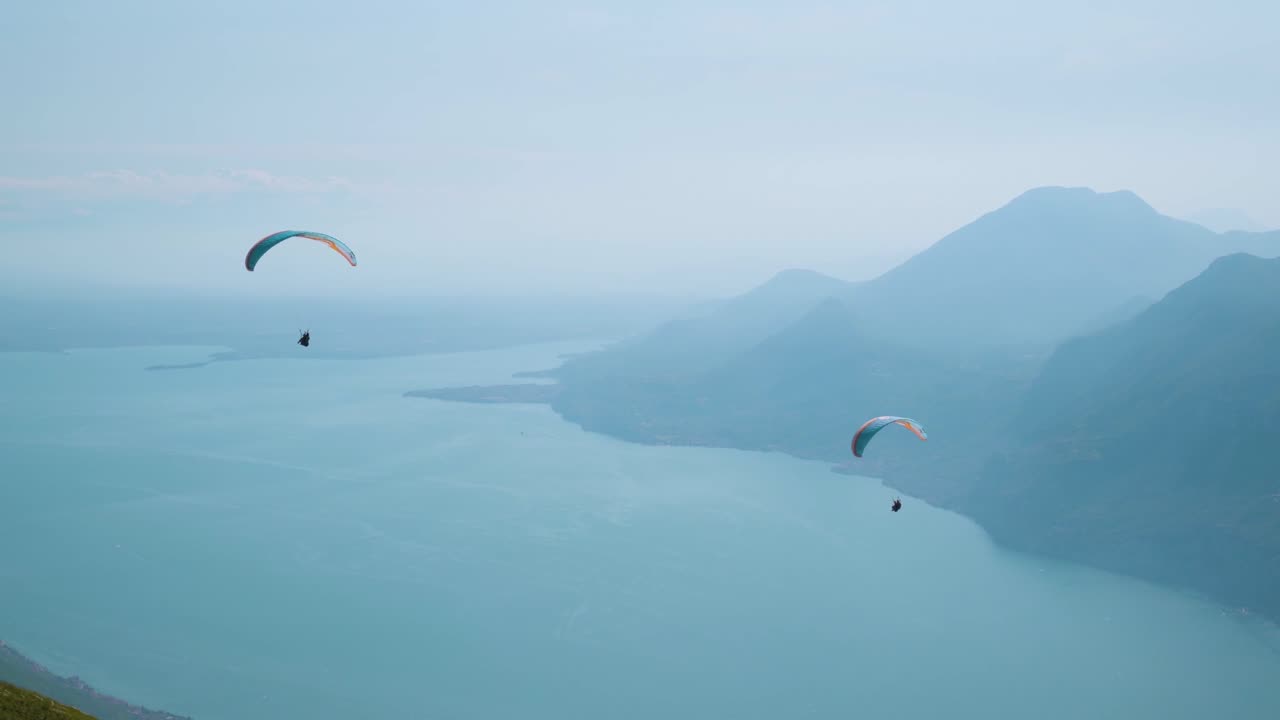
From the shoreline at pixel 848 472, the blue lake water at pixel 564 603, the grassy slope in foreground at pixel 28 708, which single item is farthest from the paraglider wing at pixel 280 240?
the shoreline at pixel 848 472

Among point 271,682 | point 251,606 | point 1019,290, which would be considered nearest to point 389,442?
point 251,606

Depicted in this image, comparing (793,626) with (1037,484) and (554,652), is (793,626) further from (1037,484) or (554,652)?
(1037,484)

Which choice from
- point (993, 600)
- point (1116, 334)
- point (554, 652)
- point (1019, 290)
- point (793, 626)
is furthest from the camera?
point (1019, 290)

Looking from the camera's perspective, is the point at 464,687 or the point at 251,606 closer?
the point at 464,687

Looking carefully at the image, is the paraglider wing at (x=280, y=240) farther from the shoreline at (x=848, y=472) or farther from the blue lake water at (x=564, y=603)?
the shoreline at (x=848, y=472)

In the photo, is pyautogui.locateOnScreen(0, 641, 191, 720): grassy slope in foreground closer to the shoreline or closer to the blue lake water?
the blue lake water

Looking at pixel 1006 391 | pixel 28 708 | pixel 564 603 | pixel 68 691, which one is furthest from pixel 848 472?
pixel 28 708

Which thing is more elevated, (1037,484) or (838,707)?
(1037,484)
